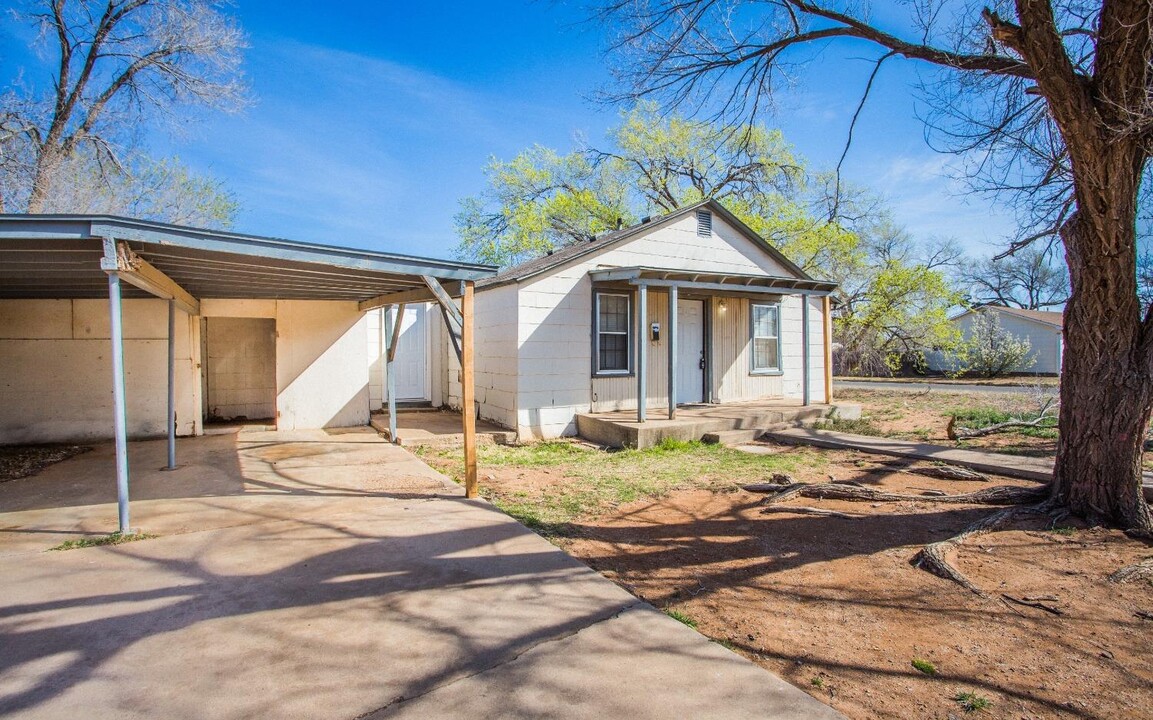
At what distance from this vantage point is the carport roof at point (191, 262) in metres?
4.04

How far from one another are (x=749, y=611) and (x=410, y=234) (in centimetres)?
3391

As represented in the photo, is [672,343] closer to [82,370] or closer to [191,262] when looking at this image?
[191,262]

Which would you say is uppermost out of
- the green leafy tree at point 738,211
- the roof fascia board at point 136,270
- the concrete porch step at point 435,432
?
the green leafy tree at point 738,211

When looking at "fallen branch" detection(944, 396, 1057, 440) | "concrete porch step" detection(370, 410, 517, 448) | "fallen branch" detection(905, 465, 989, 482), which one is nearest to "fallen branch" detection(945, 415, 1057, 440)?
"fallen branch" detection(944, 396, 1057, 440)

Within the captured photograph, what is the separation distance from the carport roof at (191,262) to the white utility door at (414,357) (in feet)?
13.1

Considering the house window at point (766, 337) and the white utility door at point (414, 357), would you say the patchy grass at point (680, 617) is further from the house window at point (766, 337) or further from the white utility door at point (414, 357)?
the white utility door at point (414, 357)

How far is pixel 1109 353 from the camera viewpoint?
453 cm

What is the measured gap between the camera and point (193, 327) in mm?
9383

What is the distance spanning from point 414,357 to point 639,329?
5889mm

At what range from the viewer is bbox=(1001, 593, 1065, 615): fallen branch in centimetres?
319

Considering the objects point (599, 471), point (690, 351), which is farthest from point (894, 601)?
point (690, 351)

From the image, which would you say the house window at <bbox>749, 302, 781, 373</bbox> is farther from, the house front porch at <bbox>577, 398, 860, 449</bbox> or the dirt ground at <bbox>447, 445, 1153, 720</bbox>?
the dirt ground at <bbox>447, 445, 1153, 720</bbox>

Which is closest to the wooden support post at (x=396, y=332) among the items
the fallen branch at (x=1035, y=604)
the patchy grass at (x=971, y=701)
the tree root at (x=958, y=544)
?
the tree root at (x=958, y=544)

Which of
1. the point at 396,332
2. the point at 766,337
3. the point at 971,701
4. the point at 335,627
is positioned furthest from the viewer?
the point at 766,337
